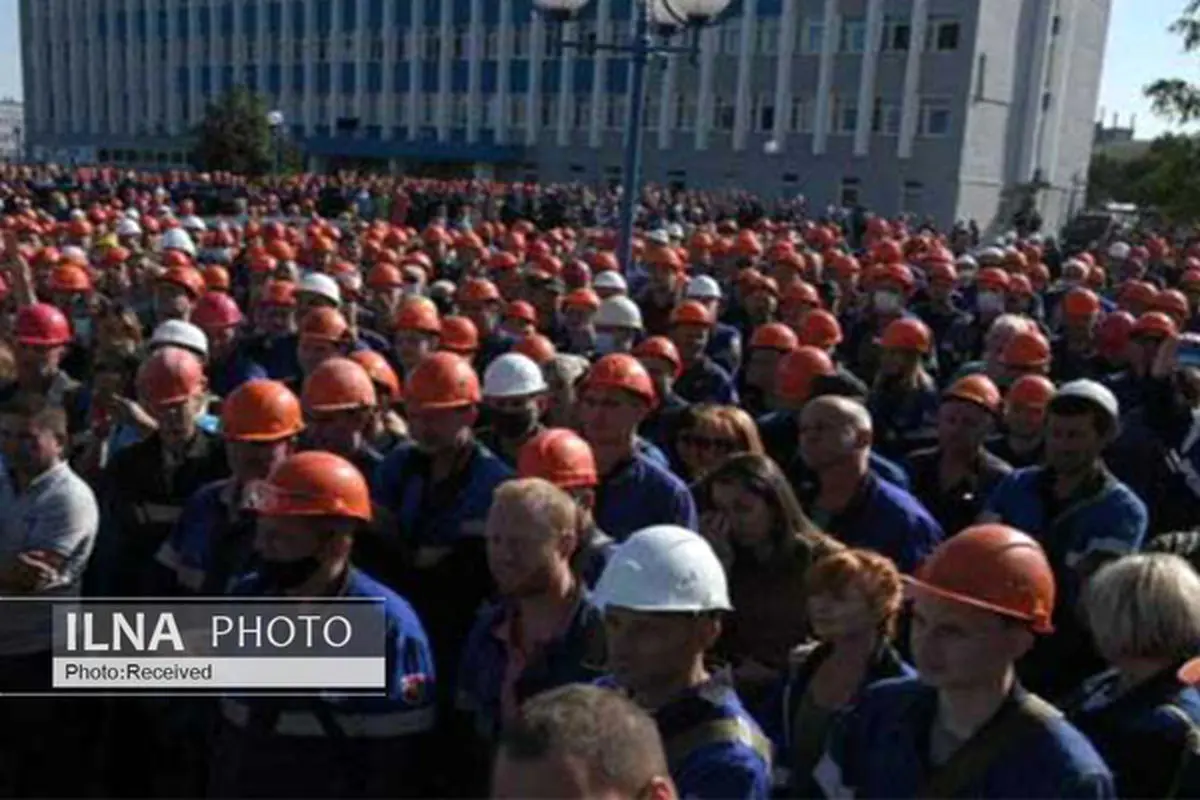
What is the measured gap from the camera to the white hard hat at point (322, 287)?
28.8 feet

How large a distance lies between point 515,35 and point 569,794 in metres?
59.9

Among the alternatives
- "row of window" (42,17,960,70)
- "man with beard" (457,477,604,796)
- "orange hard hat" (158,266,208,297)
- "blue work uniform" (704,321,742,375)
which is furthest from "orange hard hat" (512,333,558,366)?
"row of window" (42,17,960,70)

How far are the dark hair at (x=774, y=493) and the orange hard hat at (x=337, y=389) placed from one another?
166 cm

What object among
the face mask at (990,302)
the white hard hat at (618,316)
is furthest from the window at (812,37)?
the white hard hat at (618,316)

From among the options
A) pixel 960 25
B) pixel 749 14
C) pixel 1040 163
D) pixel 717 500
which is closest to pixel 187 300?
pixel 717 500

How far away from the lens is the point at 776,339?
781 cm

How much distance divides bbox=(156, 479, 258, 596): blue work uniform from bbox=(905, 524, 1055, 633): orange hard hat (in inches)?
87.1

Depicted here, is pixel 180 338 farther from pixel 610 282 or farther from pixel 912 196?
pixel 912 196

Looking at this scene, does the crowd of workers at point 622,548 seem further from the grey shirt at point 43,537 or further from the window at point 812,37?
the window at point 812,37

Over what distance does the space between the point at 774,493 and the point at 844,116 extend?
4776 cm

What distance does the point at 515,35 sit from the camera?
59.2 metres

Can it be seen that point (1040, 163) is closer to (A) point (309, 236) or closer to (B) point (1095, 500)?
(A) point (309, 236)

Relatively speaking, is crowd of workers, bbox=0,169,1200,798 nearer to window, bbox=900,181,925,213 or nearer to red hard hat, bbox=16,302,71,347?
red hard hat, bbox=16,302,71,347

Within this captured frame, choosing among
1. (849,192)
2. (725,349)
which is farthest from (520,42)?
(725,349)
